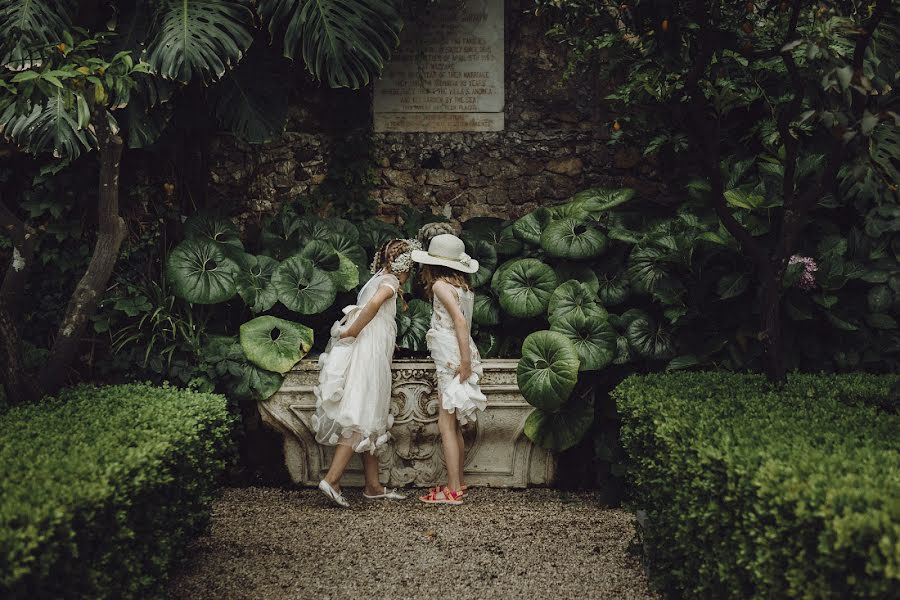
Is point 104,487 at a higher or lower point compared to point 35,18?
lower

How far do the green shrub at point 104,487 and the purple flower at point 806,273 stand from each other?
297cm

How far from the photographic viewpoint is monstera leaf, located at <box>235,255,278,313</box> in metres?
5.23

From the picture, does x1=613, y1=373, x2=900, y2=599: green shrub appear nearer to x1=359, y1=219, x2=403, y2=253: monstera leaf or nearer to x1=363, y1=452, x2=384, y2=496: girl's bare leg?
x1=363, y1=452, x2=384, y2=496: girl's bare leg

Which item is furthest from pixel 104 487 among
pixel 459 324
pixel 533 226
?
pixel 533 226

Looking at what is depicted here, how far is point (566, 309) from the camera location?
199 inches

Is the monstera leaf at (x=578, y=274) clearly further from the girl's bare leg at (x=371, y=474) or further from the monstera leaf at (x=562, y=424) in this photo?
the girl's bare leg at (x=371, y=474)

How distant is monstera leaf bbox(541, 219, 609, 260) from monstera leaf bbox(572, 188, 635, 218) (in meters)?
0.22

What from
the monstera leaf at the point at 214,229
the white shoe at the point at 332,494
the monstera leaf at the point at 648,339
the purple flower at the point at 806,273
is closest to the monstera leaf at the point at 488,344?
the monstera leaf at the point at 648,339

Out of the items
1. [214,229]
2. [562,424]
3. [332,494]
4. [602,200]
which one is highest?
[602,200]

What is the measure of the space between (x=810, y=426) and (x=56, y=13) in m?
4.31

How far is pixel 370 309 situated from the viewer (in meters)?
4.70

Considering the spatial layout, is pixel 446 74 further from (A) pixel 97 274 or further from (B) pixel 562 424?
(A) pixel 97 274

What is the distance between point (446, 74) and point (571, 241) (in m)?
1.89

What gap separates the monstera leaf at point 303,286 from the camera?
5.21 m
